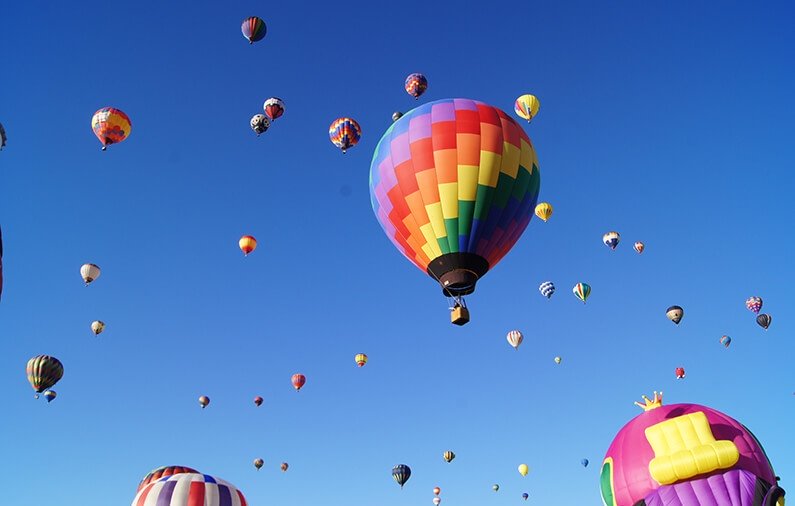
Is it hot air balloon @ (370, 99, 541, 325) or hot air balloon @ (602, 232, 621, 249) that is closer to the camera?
hot air balloon @ (370, 99, 541, 325)

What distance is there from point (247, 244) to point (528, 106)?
1307cm

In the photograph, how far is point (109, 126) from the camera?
20.6m

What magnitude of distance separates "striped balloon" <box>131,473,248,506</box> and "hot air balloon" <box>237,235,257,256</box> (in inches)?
404

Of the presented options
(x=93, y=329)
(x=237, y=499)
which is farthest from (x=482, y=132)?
(x=93, y=329)

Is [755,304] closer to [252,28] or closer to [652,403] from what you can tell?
[652,403]

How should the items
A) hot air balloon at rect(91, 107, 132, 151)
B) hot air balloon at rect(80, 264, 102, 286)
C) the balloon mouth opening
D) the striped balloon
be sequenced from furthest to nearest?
1. hot air balloon at rect(80, 264, 102, 286)
2. hot air balloon at rect(91, 107, 132, 151)
3. the striped balloon
4. the balloon mouth opening

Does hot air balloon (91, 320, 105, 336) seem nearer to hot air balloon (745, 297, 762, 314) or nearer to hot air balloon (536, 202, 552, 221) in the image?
hot air balloon (536, 202, 552, 221)

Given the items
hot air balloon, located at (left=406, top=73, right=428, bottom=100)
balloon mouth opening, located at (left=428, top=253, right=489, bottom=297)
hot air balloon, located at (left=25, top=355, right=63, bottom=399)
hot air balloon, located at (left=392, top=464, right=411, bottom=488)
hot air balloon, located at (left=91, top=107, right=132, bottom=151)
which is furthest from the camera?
hot air balloon, located at (left=392, top=464, right=411, bottom=488)

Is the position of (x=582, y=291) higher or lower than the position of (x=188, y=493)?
higher

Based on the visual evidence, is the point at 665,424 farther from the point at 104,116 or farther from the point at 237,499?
the point at 104,116

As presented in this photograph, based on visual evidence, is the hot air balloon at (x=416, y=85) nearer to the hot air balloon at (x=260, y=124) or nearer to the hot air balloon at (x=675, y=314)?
the hot air balloon at (x=260, y=124)

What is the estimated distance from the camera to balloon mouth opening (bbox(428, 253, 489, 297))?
13.9m

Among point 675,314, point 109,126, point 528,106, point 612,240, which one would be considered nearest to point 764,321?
point 675,314

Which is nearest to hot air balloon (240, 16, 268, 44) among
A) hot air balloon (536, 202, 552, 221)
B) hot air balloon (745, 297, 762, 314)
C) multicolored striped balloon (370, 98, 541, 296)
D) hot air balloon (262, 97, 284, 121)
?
hot air balloon (262, 97, 284, 121)
